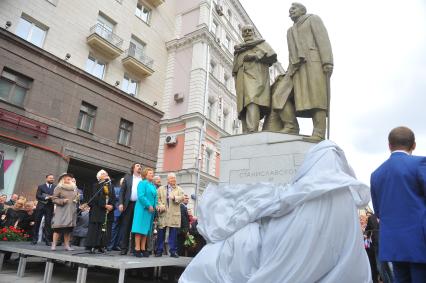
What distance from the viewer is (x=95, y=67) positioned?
58.0ft

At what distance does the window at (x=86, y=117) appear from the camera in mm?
16234

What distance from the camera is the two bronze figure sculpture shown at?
5770mm

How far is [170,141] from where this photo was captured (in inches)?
880

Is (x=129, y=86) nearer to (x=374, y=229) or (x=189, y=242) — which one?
(x=189, y=242)

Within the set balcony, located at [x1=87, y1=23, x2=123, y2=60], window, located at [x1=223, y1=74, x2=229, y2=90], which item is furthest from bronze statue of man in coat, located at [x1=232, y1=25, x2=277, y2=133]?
window, located at [x1=223, y1=74, x2=229, y2=90]

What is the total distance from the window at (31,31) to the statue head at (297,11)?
1304 centimetres

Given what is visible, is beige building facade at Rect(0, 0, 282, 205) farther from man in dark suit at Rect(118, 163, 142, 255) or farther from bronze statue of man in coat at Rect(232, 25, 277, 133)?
bronze statue of man in coat at Rect(232, 25, 277, 133)

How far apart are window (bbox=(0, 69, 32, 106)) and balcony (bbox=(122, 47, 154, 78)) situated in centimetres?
595

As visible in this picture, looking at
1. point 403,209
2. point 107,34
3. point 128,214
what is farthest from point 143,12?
point 403,209

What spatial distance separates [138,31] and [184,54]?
4.19 metres

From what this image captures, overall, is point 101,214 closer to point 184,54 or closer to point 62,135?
point 62,135

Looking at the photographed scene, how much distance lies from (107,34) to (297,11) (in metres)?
14.5

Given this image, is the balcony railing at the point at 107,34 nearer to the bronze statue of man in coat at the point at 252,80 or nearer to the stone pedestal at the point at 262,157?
the bronze statue of man in coat at the point at 252,80

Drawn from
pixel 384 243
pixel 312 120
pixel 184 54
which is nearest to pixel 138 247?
pixel 312 120
